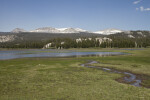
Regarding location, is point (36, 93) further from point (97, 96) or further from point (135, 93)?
point (135, 93)

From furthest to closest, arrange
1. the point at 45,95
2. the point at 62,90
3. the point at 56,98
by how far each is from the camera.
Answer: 1. the point at 62,90
2. the point at 45,95
3. the point at 56,98

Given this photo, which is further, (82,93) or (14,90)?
(14,90)

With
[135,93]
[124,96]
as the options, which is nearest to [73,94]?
[124,96]

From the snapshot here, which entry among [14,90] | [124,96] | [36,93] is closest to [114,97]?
[124,96]

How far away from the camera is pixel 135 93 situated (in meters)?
22.0

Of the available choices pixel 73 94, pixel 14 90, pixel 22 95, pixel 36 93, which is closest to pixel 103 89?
pixel 73 94

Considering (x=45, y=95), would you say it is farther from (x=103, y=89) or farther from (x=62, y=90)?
(x=103, y=89)

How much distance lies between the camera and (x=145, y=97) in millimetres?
20266

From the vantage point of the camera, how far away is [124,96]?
2081 cm

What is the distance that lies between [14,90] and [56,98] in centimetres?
825

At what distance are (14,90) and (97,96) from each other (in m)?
13.2

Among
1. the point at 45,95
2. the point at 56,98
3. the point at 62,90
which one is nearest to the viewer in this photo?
the point at 56,98

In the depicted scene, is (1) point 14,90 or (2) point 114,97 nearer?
(2) point 114,97

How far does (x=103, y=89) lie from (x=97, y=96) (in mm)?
3511
